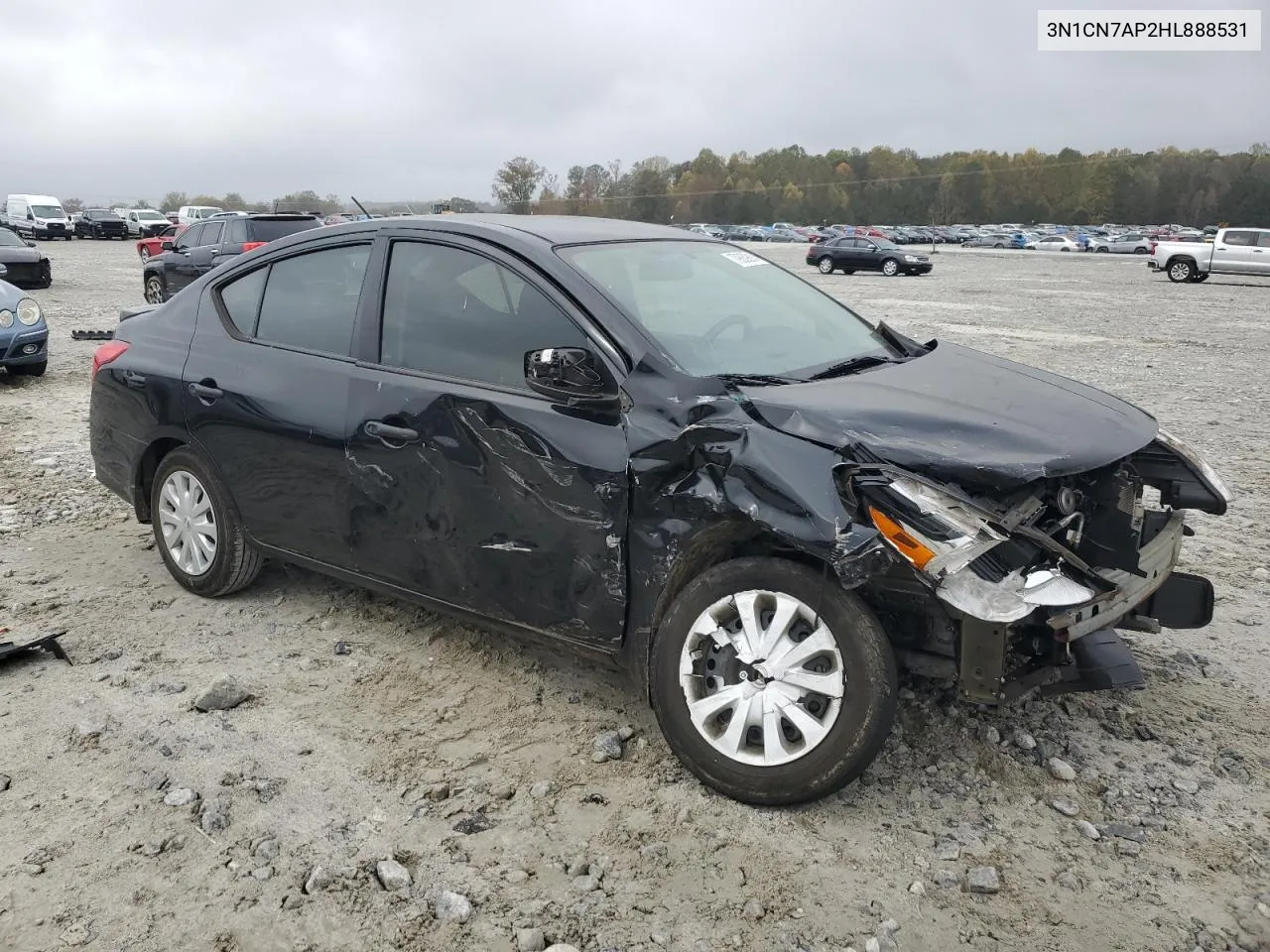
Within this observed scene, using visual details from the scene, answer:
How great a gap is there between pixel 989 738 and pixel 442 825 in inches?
71.4

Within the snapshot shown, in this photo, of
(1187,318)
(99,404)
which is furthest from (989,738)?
(1187,318)

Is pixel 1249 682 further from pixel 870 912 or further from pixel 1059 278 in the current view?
pixel 1059 278

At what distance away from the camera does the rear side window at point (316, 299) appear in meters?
3.97

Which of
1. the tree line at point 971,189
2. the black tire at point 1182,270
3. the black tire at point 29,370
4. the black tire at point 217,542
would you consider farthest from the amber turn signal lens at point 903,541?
the tree line at point 971,189

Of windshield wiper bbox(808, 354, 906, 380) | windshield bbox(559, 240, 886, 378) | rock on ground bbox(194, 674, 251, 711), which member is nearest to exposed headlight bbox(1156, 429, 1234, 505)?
windshield wiper bbox(808, 354, 906, 380)

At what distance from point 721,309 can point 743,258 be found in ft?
2.43

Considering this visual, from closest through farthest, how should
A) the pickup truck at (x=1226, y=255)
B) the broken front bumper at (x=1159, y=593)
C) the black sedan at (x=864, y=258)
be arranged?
the broken front bumper at (x=1159, y=593) → the pickup truck at (x=1226, y=255) → the black sedan at (x=864, y=258)

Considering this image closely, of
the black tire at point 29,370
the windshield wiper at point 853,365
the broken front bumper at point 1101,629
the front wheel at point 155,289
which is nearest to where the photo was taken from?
the broken front bumper at point 1101,629

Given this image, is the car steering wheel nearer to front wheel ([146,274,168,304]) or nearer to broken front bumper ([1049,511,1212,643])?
broken front bumper ([1049,511,1212,643])

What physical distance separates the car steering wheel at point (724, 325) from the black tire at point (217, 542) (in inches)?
86.6

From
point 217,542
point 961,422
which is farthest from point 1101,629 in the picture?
point 217,542

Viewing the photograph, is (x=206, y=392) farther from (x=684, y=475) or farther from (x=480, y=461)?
(x=684, y=475)

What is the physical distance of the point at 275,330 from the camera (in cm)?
421

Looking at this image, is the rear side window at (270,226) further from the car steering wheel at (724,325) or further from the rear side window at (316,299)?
the car steering wheel at (724,325)
